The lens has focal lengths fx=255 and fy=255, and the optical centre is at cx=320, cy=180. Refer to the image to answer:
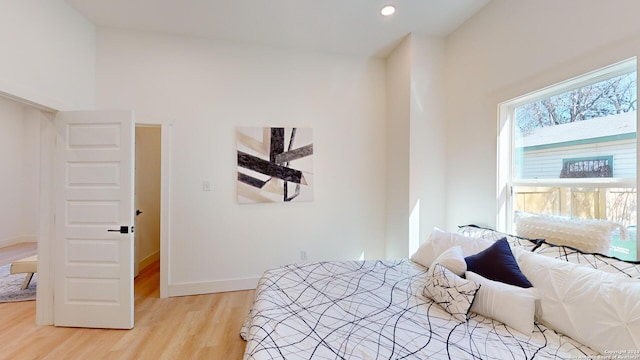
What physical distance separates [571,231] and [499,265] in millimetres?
630

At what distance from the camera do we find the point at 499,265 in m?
1.61

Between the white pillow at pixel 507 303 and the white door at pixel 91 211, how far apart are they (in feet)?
9.19

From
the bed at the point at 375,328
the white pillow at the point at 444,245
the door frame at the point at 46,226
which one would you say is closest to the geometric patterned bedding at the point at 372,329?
the bed at the point at 375,328

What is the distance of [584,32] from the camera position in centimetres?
172

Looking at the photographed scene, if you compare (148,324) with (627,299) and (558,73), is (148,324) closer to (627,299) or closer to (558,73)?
(627,299)

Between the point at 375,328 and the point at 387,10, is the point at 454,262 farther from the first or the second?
the point at 387,10

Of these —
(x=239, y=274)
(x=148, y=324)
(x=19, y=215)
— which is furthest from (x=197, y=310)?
(x=19, y=215)

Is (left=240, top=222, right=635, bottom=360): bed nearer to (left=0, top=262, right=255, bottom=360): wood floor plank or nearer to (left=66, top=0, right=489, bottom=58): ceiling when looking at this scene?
(left=0, top=262, right=255, bottom=360): wood floor plank

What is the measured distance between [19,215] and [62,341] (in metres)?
4.84

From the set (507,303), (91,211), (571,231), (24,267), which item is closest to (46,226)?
(91,211)

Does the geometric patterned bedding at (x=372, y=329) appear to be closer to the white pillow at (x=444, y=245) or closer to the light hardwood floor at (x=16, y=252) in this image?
the white pillow at (x=444, y=245)

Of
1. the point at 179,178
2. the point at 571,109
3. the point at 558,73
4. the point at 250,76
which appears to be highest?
the point at 250,76

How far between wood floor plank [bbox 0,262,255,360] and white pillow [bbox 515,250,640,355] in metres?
2.03

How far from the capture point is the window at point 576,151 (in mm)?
1584
